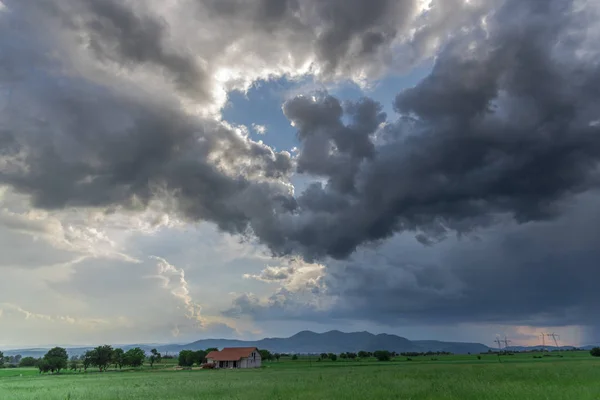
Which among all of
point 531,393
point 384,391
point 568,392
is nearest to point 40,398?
point 384,391

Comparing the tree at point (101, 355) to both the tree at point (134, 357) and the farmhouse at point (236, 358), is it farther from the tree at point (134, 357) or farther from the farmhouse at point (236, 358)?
the farmhouse at point (236, 358)

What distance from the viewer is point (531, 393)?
93.0 ft

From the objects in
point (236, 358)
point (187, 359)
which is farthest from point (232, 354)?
point (187, 359)

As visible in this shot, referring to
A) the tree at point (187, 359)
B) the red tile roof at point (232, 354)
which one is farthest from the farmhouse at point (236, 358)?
the tree at point (187, 359)

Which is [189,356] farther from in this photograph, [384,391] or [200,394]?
[384,391]

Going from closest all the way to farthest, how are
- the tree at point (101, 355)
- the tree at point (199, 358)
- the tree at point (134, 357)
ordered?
the tree at point (101, 355) → the tree at point (134, 357) → the tree at point (199, 358)

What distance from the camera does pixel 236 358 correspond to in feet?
402

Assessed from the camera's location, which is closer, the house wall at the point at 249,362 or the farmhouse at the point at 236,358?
the house wall at the point at 249,362

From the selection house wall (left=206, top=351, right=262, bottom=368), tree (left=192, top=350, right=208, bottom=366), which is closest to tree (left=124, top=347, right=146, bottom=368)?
tree (left=192, top=350, right=208, bottom=366)

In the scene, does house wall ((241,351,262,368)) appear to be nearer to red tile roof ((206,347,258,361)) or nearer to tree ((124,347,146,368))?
red tile roof ((206,347,258,361))

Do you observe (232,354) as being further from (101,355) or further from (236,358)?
(101,355)

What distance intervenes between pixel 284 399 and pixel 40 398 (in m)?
24.0

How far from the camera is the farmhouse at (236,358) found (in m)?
122

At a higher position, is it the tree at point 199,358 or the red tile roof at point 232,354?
the red tile roof at point 232,354
